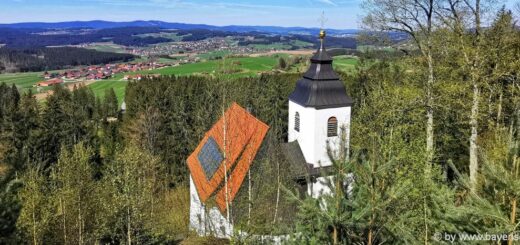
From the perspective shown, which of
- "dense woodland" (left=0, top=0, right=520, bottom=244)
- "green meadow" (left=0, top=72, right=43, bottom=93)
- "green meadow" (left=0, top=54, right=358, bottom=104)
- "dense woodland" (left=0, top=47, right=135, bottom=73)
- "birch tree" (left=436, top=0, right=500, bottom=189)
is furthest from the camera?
"dense woodland" (left=0, top=47, right=135, bottom=73)

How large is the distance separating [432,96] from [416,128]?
2836 mm

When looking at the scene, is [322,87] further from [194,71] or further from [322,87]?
[194,71]

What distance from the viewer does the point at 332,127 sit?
1805 centimetres

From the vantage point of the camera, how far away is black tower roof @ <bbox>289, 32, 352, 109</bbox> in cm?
1745

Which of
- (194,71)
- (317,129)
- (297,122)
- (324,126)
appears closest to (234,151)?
(297,122)

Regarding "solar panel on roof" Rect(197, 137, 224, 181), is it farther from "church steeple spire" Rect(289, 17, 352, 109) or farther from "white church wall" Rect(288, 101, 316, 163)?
"church steeple spire" Rect(289, 17, 352, 109)

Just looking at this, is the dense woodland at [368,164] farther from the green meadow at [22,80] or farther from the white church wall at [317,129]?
the green meadow at [22,80]

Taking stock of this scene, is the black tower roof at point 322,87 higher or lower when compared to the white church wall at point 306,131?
higher

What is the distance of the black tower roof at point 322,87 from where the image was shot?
1745 cm

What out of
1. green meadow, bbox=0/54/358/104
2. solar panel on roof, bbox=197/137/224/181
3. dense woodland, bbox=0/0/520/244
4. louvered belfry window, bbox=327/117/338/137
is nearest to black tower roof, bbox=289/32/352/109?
louvered belfry window, bbox=327/117/338/137

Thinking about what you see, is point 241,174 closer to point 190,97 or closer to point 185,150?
point 185,150

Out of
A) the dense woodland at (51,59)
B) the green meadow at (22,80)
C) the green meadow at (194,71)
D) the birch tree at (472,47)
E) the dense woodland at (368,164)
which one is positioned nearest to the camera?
the dense woodland at (368,164)

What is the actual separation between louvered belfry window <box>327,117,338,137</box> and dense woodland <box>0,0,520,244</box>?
1.44m

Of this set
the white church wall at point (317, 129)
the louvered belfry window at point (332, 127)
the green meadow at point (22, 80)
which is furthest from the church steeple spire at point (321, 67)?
the green meadow at point (22, 80)
